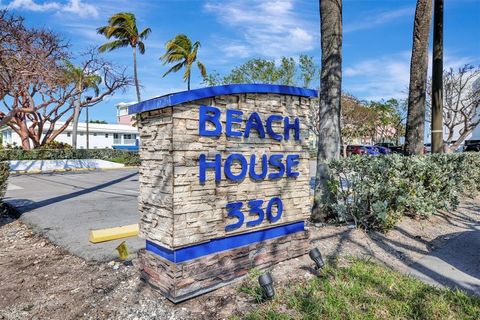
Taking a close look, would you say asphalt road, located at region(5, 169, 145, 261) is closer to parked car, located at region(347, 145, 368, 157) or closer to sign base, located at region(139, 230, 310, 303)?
sign base, located at region(139, 230, 310, 303)

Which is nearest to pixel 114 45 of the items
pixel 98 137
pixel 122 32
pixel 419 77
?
pixel 122 32

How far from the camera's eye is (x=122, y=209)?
826cm

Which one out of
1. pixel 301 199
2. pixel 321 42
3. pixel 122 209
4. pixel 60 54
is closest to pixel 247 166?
pixel 301 199

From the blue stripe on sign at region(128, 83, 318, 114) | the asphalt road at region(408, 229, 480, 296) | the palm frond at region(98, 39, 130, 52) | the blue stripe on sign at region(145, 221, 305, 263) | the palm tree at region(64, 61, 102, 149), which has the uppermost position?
the palm frond at region(98, 39, 130, 52)

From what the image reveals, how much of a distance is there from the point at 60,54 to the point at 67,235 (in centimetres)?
863

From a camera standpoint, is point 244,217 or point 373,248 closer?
point 244,217

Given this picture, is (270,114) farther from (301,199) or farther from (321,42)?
(321,42)

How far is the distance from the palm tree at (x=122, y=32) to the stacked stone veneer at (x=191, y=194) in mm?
21471

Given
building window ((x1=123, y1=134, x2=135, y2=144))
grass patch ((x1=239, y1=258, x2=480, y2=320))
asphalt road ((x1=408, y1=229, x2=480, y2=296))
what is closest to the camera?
grass patch ((x1=239, y1=258, x2=480, y2=320))

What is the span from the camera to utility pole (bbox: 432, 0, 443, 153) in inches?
376

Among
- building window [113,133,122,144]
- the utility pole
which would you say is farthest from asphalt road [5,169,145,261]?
building window [113,133,122,144]

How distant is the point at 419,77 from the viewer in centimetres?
802

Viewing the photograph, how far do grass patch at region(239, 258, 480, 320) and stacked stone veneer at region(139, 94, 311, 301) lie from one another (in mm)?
465

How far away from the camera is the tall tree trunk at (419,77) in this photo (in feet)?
26.0
